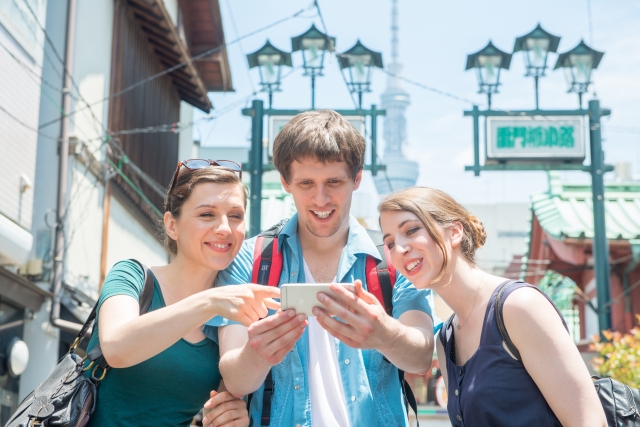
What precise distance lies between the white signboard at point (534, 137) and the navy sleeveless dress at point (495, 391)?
41.9 feet

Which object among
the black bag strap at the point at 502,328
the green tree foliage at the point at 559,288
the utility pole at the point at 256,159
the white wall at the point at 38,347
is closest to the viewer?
the black bag strap at the point at 502,328

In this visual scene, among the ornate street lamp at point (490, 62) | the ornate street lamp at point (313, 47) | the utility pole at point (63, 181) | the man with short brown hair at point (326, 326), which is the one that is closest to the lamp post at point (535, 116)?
the ornate street lamp at point (490, 62)

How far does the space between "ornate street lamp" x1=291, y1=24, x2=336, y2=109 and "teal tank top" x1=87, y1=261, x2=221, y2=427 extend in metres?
11.9

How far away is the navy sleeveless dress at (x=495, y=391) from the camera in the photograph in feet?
11.3

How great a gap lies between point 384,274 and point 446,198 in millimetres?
507

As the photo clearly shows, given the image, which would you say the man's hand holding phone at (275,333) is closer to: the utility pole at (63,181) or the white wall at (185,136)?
the utility pole at (63,181)

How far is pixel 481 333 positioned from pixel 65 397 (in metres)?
1.86

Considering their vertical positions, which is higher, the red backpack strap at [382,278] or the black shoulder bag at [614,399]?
the red backpack strap at [382,278]

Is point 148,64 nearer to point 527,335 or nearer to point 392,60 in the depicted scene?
point 527,335

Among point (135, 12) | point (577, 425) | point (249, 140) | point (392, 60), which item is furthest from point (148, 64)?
point (392, 60)

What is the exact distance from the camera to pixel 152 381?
13.0 feet

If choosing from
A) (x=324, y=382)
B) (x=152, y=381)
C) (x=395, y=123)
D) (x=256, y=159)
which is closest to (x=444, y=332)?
(x=324, y=382)

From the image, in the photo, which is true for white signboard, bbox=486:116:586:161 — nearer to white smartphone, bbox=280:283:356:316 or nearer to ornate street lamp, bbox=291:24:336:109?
ornate street lamp, bbox=291:24:336:109

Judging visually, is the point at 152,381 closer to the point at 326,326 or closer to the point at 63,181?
the point at 326,326
